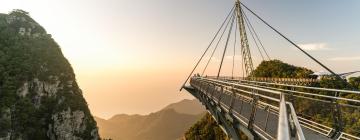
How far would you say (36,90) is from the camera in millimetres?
88938

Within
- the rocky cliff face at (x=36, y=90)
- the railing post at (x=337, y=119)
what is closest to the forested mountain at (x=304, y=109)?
the railing post at (x=337, y=119)

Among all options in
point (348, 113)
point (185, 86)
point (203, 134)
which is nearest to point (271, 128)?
point (348, 113)

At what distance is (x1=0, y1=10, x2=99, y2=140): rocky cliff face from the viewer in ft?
272

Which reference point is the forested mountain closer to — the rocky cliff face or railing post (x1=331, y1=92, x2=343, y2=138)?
railing post (x1=331, y1=92, x2=343, y2=138)

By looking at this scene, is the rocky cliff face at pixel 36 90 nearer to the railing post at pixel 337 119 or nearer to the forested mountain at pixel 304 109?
the forested mountain at pixel 304 109

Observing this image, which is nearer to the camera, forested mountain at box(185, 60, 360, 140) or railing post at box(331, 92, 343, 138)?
forested mountain at box(185, 60, 360, 140)

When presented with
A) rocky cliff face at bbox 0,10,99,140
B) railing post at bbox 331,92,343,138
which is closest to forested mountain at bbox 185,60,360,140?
railing post at bbox 331,92,343,138

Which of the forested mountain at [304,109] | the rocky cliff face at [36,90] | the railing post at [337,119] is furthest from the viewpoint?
the rocky cliff face at [36,90]

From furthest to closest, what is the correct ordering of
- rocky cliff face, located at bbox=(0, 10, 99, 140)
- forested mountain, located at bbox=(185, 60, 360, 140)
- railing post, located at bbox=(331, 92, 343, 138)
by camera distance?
rocky cliff face, located at bbox=(0, 10, 99, 140) → railing post, located at bbox=(331, 92, 343, 138) → forested mountain, located at bbox=(185, 60, 360, 140)

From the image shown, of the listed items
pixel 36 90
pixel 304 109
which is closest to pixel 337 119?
pixel 304 109

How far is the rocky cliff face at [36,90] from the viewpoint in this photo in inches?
3260

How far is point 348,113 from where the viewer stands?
37.2ft

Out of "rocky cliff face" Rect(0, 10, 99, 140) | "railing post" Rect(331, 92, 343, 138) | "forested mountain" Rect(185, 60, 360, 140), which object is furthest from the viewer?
"rocky cliff face" Rect(0, 10, 99, 140)

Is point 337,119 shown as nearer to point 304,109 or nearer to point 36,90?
point 304,109
